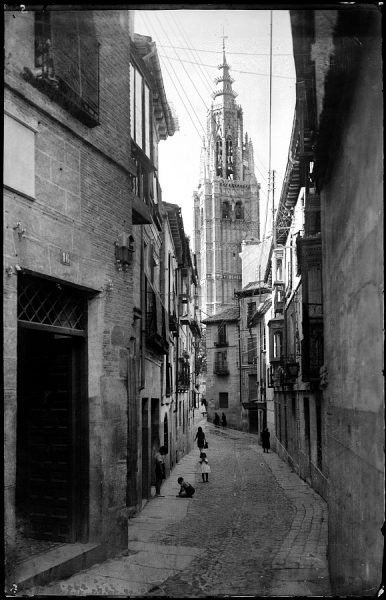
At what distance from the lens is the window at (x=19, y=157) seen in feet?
22.3

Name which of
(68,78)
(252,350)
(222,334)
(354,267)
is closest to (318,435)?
(354,267)

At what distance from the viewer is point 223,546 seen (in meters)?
10.9

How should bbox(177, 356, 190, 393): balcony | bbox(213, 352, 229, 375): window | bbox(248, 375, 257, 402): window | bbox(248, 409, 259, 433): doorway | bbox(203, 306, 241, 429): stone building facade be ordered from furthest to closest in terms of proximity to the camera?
1. bbox(213, 352, 229, 375): window
2. bbox(203, 306, 241, 429): stone building facade
3. bbox(248, 375, 257, 402): window
4. bbox(248, 409, 259, 433): doorway
5. bbox(177, 356, 190, 393): balcony

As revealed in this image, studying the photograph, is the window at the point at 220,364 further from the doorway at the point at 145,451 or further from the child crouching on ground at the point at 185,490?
the doorway at the point at 145,451

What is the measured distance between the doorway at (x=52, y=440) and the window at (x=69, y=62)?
3.05 metres

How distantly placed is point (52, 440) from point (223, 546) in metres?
3.79

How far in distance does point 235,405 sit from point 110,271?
42178mm

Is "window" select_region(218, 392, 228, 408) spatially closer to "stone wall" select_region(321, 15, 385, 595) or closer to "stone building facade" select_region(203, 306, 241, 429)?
"stone building facade" select_region(203, 306, 241, 429)

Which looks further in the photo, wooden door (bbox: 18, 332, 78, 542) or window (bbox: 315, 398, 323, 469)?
window (bbox: 315, 398, 323, 469)

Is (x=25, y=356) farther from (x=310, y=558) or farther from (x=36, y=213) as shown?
(x=310, y=558)

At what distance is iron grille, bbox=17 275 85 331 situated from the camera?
301 inches

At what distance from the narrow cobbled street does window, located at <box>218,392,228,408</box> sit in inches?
1165

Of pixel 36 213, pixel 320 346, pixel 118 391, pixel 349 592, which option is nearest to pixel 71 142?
pixel 36 213

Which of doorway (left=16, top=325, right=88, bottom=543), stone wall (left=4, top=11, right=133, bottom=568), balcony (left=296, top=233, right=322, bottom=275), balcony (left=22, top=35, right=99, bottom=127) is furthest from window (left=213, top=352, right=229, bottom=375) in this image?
balcony (left=22, top=35, right=99, bottom=127)
